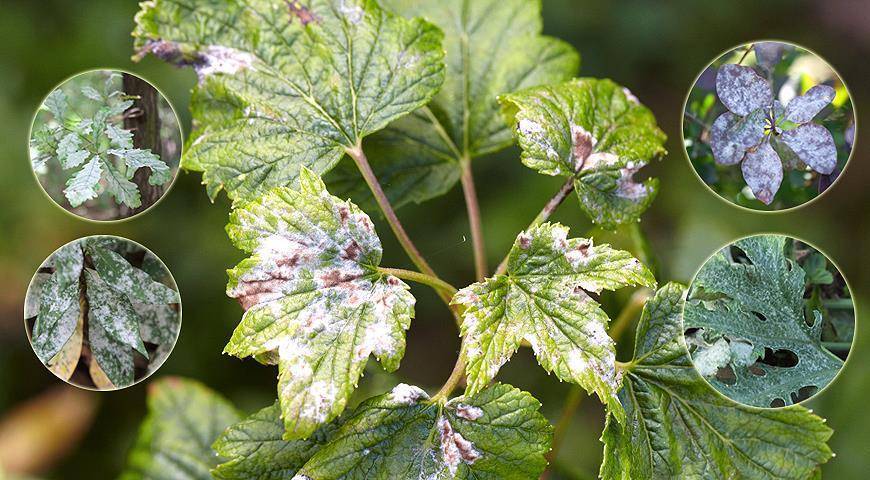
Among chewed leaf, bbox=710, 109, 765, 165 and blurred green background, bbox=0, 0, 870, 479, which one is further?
blurred green background, bbox=0, 0, 870, 479

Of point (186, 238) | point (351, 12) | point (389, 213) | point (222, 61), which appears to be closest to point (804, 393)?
point (389, 213)

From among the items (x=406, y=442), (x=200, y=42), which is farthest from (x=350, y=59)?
(x=406, y=442)

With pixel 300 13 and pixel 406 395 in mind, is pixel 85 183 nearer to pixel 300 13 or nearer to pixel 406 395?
pixel 300 13

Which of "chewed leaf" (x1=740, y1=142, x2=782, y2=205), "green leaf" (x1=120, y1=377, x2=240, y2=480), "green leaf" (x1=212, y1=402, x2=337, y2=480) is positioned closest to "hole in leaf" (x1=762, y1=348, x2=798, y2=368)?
"chewed leaf" (x1=740, y1=142, x2=782, y2=205)

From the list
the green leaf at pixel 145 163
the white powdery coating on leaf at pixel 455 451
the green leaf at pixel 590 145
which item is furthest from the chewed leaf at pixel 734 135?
the green leaf at pixel 145 163

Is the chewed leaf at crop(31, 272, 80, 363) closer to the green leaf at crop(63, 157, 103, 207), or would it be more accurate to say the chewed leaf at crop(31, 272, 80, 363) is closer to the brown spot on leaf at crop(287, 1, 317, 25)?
the green leaf at crop(63, 157, 103, 207)
